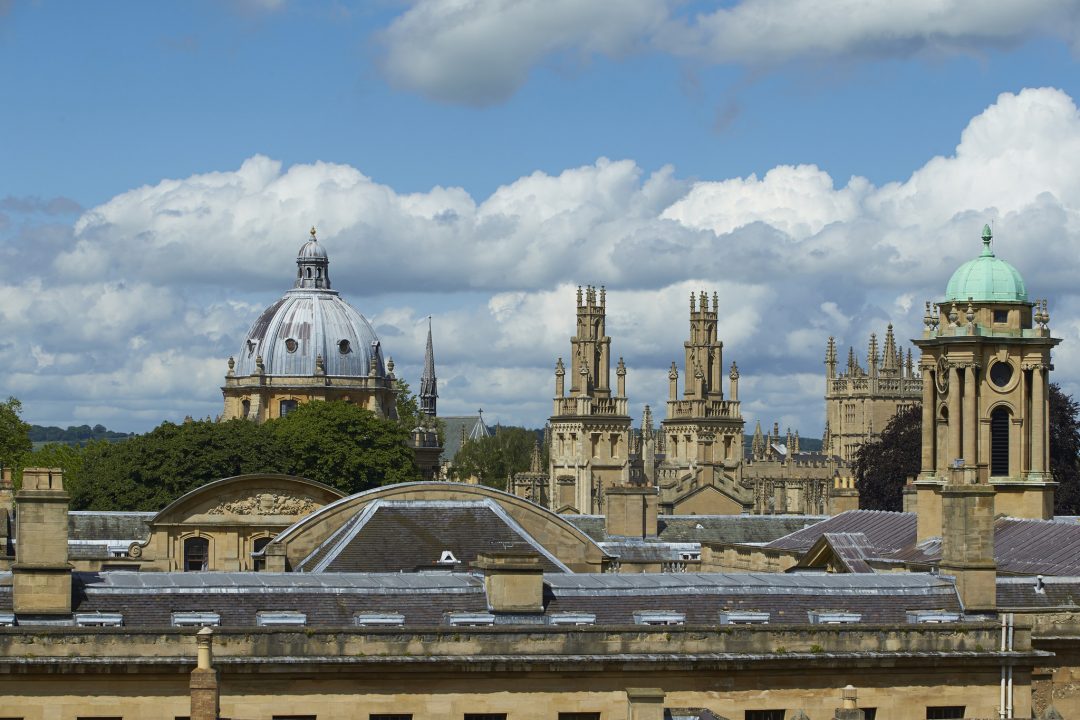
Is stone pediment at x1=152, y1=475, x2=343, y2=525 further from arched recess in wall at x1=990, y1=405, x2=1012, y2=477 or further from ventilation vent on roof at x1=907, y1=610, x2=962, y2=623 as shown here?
ventilation vent on roof at x1=907, y1=610, x2=962, y2=623

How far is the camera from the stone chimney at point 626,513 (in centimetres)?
7169

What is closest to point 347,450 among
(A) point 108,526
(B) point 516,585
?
(A) point 108,526

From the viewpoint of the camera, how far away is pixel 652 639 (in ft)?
123

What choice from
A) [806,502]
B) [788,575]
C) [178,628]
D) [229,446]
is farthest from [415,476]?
[178,628]

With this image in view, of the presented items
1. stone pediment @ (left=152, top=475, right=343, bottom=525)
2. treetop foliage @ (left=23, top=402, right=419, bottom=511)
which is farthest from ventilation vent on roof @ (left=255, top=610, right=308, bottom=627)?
treetop foliage @ (left=23, top=402, right=419, bottom=511)

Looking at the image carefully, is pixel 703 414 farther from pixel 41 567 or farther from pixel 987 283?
pixel 41 567

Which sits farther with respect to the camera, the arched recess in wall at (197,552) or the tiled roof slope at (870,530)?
the arched recess in wall at (197,552)

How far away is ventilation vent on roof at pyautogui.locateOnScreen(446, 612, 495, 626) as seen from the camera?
125 ft

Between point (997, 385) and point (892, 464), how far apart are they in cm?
4429

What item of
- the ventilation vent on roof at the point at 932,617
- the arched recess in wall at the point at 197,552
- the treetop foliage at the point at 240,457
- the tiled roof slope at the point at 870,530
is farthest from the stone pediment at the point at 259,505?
the ventilation vent on roof at the point at 932,617

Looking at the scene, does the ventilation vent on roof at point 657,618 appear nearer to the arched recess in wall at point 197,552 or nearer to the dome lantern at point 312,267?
the arched recess in wall at point 197,552

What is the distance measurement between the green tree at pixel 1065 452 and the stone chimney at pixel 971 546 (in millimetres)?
49008

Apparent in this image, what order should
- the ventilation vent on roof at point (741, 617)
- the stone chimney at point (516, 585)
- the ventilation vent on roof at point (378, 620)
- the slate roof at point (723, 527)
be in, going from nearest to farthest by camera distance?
1. the ventilation vent on roof at point (378, 620)
2. the stone chimney at point (516, 585)
3. the ventilation vent on roof at point (741, 617)
4. the slate roof at point (723, 527)

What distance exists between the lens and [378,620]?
3781 centimetres
